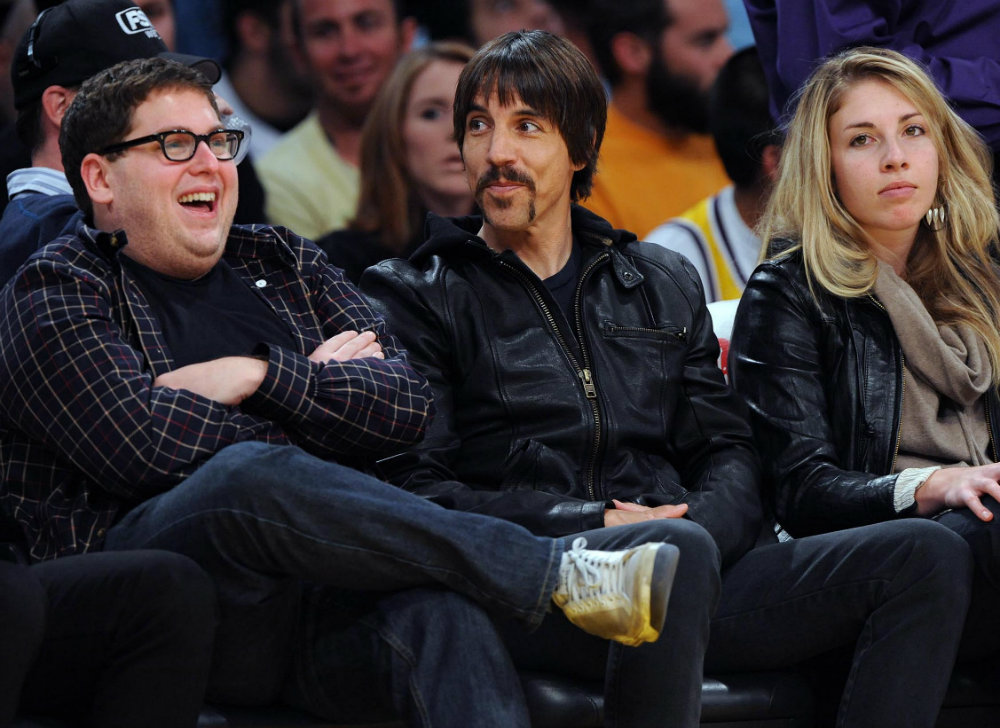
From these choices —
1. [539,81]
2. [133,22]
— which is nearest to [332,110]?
[133,22]

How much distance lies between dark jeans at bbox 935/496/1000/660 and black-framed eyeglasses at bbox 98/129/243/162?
1.41 metres

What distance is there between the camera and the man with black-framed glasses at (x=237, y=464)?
1.95 m

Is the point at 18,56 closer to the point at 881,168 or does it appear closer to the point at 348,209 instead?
the point at 348,209

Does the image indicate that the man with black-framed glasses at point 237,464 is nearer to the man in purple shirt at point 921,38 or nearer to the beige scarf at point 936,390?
the beige scarf at point 936,390

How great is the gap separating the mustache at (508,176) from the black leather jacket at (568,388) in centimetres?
11

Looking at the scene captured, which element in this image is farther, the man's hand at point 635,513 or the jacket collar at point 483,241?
the jacket collar at point 483,241

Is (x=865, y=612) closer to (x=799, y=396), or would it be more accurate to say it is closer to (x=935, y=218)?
(x=799, y=396)

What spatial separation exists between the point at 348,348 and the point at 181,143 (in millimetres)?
455

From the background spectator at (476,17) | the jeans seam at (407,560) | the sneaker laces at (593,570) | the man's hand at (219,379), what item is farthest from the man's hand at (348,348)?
the background spectator at (476,17)

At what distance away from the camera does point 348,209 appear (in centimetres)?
364

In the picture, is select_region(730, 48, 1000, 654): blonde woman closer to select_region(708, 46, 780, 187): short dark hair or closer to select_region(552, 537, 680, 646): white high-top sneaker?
select_region(552, 537, 680, 646): white high-top sneaker

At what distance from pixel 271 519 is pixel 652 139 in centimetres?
234

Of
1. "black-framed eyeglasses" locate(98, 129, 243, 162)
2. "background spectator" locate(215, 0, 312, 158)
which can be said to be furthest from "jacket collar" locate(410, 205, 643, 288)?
"background spectator" locate(215, 0, 312, 158)

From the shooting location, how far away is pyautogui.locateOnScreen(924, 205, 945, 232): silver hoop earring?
9.29 ft
